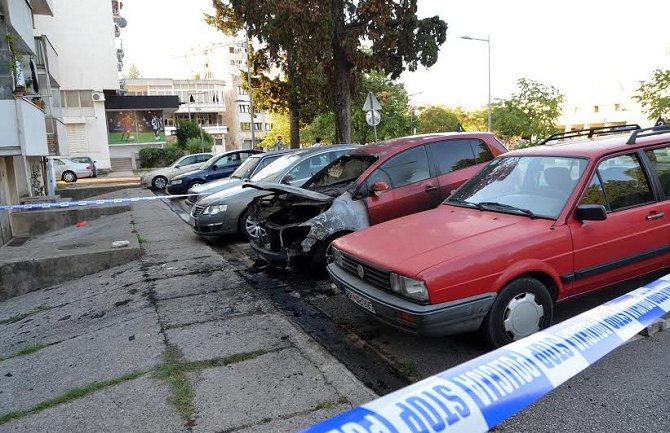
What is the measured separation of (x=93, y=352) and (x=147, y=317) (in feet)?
2.44

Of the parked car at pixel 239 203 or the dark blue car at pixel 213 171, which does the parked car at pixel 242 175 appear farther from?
the dark blue car at pixel 213 171

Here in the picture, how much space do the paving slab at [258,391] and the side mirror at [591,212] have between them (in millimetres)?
2369

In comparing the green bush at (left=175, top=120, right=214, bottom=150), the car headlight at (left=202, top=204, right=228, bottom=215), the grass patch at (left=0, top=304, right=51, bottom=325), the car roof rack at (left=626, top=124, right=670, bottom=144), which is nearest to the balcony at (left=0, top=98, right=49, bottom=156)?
the car headlight at (left=202, top=204, right=228, bottom=215)

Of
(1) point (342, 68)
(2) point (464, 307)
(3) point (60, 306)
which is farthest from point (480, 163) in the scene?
(1) point (342, 68)

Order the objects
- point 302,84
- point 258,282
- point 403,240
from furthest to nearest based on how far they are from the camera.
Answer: point 302,84 < point 258,282 < point 403,240

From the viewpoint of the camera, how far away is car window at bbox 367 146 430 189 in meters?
6.25

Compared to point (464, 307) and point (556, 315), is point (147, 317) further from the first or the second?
point (556, 315)

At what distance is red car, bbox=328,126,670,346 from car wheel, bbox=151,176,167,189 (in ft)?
56.7

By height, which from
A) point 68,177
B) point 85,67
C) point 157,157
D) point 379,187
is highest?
point 85,67

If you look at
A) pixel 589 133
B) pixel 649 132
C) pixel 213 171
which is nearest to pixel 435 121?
pixel 213 171

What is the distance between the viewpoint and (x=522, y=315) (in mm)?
3740

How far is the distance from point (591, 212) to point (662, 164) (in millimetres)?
1435

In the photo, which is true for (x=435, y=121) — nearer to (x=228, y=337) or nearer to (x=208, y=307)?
(x=208, y=307)

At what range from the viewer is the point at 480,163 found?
6.95m
